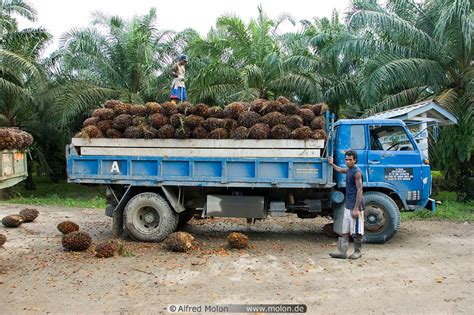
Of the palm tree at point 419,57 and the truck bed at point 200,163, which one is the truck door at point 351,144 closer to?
the truck bed at point 200,163

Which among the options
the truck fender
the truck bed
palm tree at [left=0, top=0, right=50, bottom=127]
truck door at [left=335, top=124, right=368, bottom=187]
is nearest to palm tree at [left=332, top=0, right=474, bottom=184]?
truck door at [left=335, top=124, right=368, bottom=187]

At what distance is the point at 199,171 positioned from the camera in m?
7.84

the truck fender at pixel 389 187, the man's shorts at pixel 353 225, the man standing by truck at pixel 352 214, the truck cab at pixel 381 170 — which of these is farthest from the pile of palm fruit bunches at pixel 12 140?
the truck fender at pixel 389 187

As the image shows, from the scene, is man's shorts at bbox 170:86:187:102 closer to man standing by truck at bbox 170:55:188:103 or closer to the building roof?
man standing by truck at bbox 170:55:188:103

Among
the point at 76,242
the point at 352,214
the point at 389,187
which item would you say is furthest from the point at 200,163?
the point at 389,187

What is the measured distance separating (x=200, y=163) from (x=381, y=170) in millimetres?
3223

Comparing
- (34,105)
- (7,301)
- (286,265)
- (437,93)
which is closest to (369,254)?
Answer: (286,265)

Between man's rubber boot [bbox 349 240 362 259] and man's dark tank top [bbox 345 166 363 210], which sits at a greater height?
man's dark tank top [bbox 345 166 363 210]

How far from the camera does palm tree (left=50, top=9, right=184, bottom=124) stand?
50.6ft

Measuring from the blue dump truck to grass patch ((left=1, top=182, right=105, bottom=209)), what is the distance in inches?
217

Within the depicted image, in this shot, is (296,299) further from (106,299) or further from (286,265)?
(106,299)

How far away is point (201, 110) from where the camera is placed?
320 inches

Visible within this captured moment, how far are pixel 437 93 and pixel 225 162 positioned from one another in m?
8.90

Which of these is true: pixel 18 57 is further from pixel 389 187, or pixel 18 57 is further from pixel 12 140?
pixel 389 187
